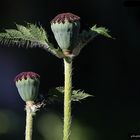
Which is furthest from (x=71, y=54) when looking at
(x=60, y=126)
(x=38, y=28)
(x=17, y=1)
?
(x=17, y=1)

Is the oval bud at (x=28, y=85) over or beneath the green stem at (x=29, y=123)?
over

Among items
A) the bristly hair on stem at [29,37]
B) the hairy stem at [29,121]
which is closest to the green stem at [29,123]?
the hairy stem at [29,121]

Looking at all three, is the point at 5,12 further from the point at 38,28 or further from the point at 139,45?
the point at 38,28

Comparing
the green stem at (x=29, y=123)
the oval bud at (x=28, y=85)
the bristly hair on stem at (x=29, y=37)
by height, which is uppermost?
the bristly hair on stem at (x=29, y=37)

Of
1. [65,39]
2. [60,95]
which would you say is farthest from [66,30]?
[60,95]

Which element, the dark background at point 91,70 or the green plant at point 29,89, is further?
the dark background at point 91,70

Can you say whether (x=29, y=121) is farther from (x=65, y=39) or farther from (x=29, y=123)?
(x=65, y=39)

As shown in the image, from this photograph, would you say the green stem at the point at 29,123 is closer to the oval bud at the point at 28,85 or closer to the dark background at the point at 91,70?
the oval bud at the point at 28,85

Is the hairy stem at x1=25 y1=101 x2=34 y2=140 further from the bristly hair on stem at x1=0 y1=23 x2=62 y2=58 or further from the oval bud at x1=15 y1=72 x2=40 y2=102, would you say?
the bristly hair on stem at x1=0 y1=23 x2=62 y2=58

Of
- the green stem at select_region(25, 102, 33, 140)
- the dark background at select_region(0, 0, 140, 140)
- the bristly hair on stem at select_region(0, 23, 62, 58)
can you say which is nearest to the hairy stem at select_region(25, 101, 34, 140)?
the green stem at select_region(25, 102, 33, 140)
